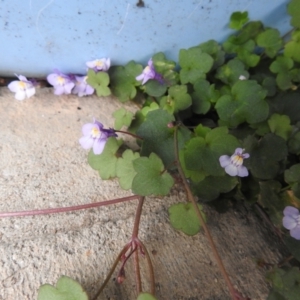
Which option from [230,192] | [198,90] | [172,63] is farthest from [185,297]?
[172,63]

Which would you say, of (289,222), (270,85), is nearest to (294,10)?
(270,85)

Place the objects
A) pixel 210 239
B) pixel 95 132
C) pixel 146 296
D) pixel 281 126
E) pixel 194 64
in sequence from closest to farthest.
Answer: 1. pixel 146 296
2. pixel 210 239
3. pixel 95 132
4. pixel 281 126
5. pixel 194 64

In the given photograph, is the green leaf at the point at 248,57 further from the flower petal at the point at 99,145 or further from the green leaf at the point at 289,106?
the flower petal at the point at 99,145

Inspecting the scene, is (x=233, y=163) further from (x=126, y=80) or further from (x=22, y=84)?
(x=22, y=84)

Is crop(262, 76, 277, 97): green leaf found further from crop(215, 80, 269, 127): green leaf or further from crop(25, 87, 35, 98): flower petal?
crop(25, 87, 35, 98): flower petal

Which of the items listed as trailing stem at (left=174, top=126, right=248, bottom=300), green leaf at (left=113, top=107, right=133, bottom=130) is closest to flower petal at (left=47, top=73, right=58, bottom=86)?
green leaf at (left=113, top=107, right=133, bottom=130)

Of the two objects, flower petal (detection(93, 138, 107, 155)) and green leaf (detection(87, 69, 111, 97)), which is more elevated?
green leaf (detection(87, 69, 111, 97))

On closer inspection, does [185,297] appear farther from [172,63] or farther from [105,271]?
[172,63]
